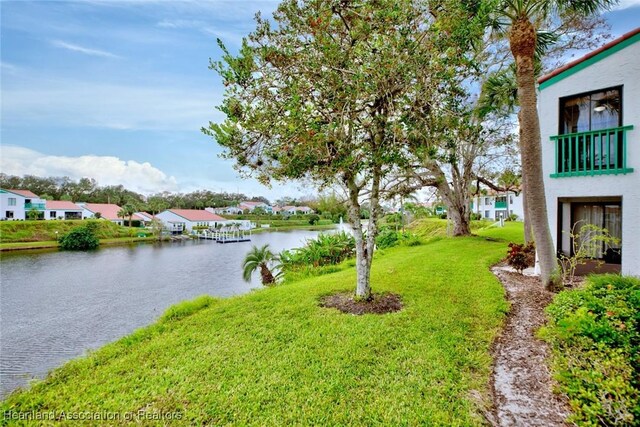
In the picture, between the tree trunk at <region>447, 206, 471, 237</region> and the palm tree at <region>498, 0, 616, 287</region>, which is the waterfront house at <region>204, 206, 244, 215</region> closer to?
the tree trunk at <region>447, 206, 471, 237</region>

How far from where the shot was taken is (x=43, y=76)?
15.8 m

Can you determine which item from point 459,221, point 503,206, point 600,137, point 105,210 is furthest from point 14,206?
point 503,206

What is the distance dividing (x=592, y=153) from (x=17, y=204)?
7113 centimetres

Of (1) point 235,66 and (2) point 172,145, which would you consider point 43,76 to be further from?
(1) point 235,66

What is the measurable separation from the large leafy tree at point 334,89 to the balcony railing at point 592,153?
485cm

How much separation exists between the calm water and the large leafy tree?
318 inches

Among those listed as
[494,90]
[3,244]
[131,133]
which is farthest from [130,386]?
[3,244]

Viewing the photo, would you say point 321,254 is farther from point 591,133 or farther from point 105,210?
point 105,210

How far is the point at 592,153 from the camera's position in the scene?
797 centimetres

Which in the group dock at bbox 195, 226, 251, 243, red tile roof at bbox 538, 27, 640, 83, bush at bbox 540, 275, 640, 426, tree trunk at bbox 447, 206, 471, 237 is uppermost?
red tile roof at bbox 538, 27, 640, 83

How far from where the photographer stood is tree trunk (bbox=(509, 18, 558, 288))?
7484 mm

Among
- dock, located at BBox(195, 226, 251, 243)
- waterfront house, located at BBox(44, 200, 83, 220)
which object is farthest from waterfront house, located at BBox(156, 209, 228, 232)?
waterfront house, located at BBox(44, 200, 83, 220)

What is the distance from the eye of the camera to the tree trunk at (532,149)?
24.6 ft

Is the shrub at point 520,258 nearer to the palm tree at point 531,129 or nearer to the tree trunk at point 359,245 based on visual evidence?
the palm tree at point 531,129
